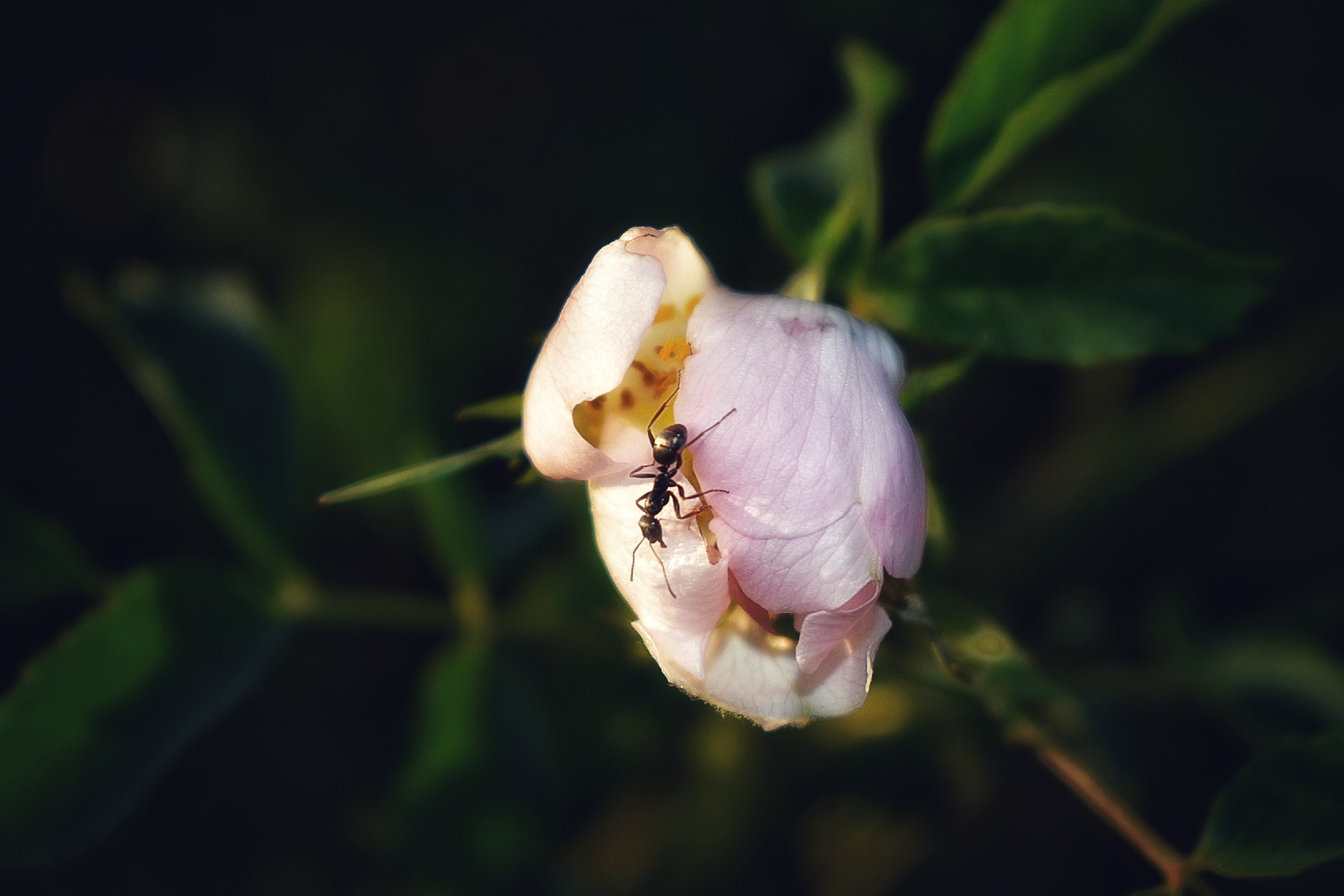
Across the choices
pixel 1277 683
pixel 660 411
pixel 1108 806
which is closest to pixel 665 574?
pixel 660 411

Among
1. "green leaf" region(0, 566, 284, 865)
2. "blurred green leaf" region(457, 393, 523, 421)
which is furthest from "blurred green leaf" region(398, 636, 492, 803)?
"blurred green leaf" region(457, 393, 523, 421)

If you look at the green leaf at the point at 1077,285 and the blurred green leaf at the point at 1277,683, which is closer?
the green leaf at the point at 1077,285

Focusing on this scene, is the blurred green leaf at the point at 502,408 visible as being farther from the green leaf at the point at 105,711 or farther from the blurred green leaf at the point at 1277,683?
the blurred green leaf at the point at 1277,683

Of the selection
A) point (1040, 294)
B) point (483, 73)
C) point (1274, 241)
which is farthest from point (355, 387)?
point (1274, 241)

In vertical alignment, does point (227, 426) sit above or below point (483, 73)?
below

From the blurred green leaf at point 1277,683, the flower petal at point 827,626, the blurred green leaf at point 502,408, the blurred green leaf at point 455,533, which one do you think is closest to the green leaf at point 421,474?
the blurred green leaf at point 502,408

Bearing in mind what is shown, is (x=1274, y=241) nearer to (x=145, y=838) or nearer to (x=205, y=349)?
(x=205, y=349)

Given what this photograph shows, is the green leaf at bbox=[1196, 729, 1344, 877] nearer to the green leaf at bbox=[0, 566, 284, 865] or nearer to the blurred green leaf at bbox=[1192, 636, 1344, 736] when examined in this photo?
the blurred green leaf at bbox=[1192, 636, 1344, 736]
